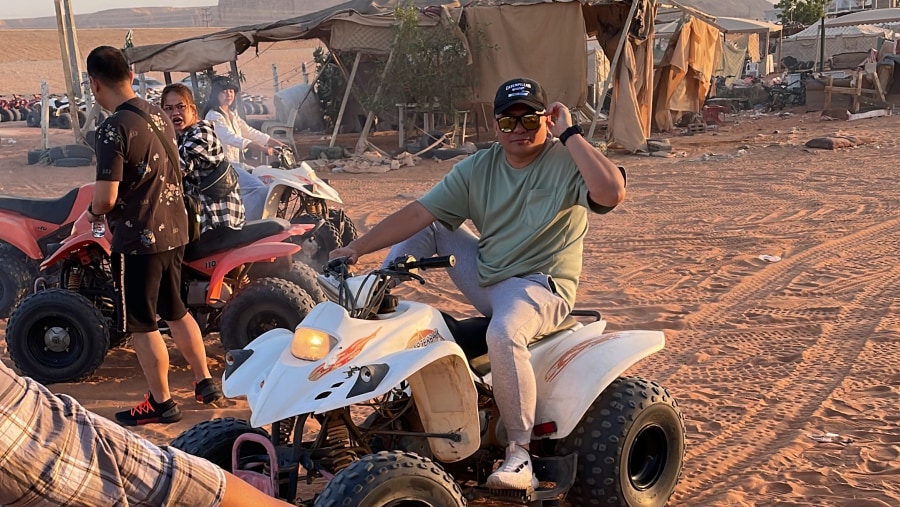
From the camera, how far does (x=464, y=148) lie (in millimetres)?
18234

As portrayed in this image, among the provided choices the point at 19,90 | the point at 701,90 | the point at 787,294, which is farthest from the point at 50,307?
the point at 19,90

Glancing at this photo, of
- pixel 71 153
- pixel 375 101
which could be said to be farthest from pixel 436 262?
pixel 71 153

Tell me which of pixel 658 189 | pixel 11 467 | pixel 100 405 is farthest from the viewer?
pixel 658 189

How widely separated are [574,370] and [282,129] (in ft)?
57.7

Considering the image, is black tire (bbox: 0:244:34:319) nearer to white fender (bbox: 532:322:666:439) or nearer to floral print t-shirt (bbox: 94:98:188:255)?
floral print t-shirt (bbox: 94:98:188:255)

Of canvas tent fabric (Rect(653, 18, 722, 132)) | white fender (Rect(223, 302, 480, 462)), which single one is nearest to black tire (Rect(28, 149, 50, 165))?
canvas tent fabric (Rect(653, 18, 722, 132))

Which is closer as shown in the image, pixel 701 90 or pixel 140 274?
pixel 140 274

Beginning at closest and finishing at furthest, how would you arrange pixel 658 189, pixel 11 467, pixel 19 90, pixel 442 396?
1. pixel 11 467
2. pixel 442 396
3. pixel 658 189
4. pixel 19 90

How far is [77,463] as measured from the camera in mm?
2023

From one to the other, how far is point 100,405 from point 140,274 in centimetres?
107

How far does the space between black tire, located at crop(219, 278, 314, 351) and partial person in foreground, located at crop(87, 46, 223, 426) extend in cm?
56

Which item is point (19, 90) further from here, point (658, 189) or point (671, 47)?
point (658, 189)

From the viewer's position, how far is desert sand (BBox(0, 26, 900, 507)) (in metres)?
4.51

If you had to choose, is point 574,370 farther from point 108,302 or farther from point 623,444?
point 108,302
